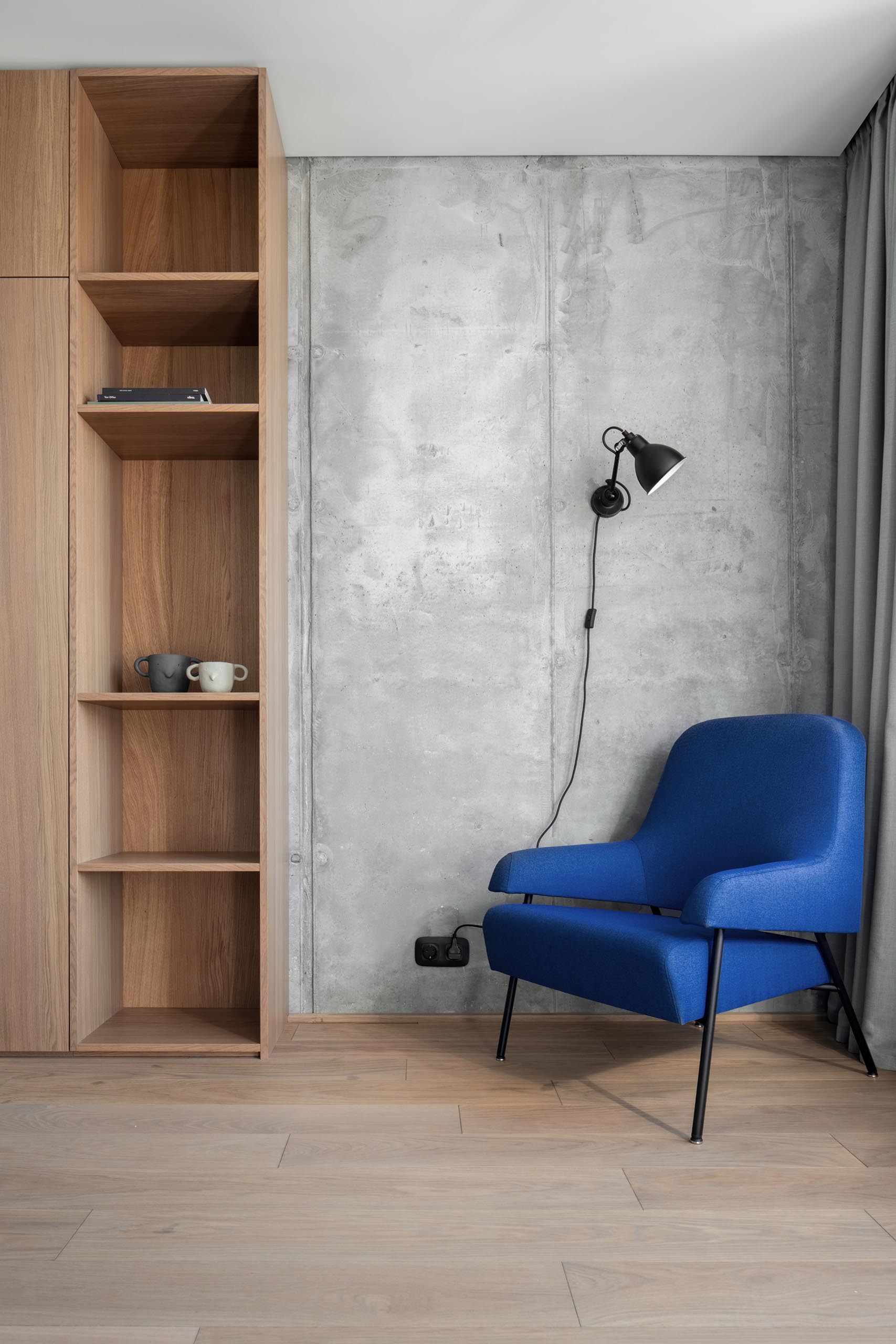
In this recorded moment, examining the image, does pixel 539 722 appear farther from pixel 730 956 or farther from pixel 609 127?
pixel 609 127

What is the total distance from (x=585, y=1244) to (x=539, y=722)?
1513 mm

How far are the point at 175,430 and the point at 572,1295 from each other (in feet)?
7.14

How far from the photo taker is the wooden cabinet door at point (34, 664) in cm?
243

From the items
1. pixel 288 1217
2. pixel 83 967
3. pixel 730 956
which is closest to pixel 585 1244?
pixel 288 1217

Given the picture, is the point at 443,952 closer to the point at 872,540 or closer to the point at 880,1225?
the point at 880,1225

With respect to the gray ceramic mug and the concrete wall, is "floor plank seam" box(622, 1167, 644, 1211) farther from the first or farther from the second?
the gray ceramic mug

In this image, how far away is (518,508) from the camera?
2.87 metres

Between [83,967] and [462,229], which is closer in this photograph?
[83,967]

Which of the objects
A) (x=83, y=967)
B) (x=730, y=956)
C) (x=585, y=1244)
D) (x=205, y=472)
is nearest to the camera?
(x=585, y=1244)

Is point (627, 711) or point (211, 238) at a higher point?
point (211, 238)

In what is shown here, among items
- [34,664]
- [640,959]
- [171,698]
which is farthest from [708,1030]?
[34,664]

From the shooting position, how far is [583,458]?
2.88m

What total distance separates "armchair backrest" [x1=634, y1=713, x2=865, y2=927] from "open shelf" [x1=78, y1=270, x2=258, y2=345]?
1.74m

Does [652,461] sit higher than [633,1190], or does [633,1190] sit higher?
[652,461]
